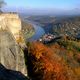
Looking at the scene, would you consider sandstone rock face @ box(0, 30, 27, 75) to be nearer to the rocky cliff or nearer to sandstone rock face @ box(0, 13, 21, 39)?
the rocky cliff

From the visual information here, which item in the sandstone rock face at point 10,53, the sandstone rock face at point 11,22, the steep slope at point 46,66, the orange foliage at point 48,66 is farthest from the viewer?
the orange foliage at point 48,66

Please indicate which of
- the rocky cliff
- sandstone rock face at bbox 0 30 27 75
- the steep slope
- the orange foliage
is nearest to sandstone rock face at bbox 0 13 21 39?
the rocky cliff

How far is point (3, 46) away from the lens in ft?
91.2

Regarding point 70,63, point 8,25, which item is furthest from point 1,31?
point 70,63

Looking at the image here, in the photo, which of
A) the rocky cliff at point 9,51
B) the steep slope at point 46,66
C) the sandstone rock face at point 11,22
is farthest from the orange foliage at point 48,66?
the rocky cliff at point 9,51

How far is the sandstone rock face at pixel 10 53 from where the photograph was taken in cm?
2758

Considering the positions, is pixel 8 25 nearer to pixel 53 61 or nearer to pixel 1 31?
pixel 1 31

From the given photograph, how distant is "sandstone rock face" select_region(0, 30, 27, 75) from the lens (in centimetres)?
2758

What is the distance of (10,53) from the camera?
28.5 meters

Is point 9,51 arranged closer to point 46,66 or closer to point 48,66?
point 46,66

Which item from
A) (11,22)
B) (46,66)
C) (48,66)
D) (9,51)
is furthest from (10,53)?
(48,66)

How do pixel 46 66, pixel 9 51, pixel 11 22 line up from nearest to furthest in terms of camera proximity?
pixel 9 51, pixel 11 22, pixel 46 66

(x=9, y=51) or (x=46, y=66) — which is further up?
(x=9, y=51)

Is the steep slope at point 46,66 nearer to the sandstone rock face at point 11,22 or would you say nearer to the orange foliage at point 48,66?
the orange foliage at point 48,66
